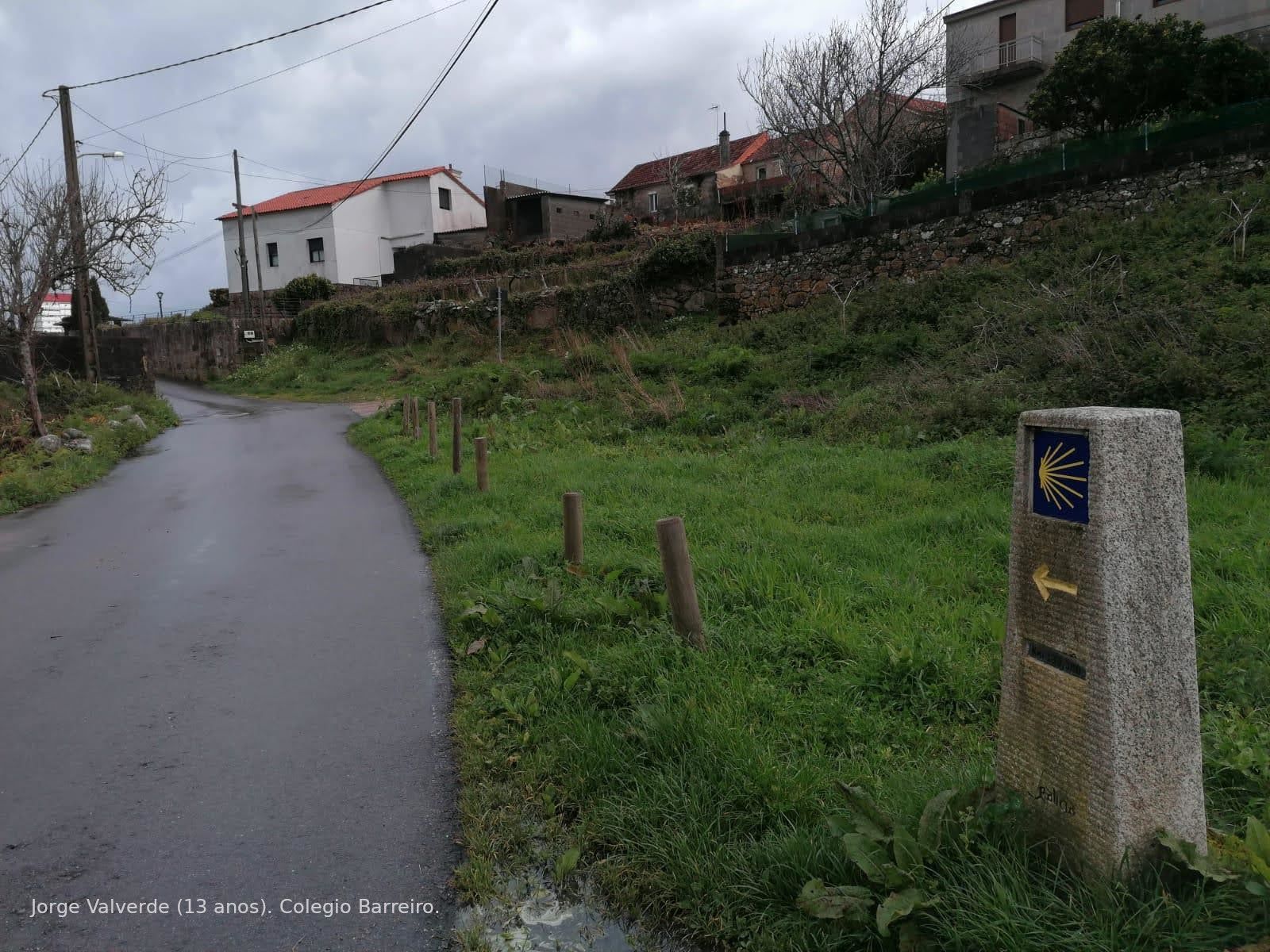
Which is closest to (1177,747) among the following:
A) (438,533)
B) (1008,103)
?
(438,533)

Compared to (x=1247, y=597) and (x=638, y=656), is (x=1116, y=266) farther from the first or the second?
(x=638, y=656)

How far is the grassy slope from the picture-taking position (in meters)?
3.02

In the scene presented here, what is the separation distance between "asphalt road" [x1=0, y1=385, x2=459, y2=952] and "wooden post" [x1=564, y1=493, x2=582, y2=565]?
1.18 m

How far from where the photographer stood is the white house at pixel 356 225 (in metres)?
50.8

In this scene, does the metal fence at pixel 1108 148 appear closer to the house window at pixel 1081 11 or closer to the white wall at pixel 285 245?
the house window at pixel 1081 11

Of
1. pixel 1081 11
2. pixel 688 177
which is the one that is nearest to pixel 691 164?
pixel 688 177

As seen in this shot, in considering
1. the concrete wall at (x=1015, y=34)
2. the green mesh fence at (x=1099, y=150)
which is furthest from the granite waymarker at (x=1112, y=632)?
the concrete wall at (x=1015, y=34)

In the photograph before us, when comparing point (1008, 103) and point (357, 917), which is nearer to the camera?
point (357, 917)

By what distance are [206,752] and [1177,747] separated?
426 centimetres

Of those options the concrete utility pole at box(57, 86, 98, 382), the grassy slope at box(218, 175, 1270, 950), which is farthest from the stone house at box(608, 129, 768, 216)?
the grassy slope at box(218, 175, 1270, 950)

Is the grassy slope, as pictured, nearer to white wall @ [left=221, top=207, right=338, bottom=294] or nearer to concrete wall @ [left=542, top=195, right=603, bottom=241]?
concrete wall @ [left=542, top=195, right=603, bottom=241]

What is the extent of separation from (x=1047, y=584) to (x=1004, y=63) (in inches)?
1350

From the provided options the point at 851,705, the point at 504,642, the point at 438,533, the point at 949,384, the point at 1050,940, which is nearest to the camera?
the point at 1050,940

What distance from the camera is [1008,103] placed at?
31391 mm
